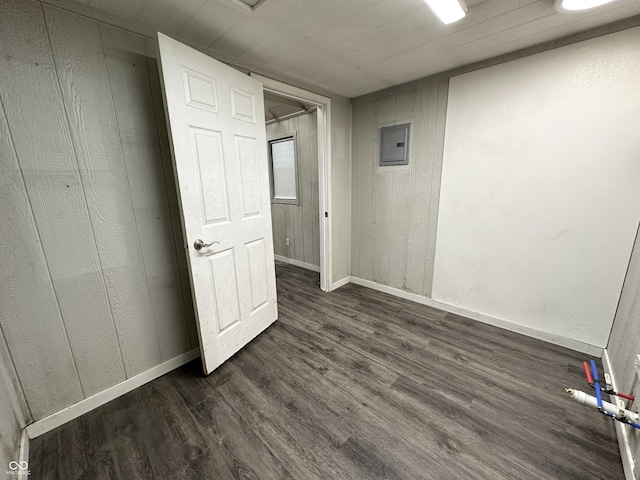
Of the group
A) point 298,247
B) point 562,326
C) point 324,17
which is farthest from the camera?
point 298,247

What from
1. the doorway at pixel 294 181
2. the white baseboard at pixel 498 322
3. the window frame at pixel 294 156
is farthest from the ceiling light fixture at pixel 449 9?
the window frame at pixel 294 156

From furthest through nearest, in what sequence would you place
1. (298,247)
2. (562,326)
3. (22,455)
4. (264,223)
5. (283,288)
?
(298,247) → (283,288) → (264,223) → (562,326) → (22,455)

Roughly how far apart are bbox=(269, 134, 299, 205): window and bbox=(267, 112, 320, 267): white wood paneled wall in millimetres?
88

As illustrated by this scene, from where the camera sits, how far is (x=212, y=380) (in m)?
1.72

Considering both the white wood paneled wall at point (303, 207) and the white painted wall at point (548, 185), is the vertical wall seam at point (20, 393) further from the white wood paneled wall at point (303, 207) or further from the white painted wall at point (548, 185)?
the white painted wall at point (548, 185)

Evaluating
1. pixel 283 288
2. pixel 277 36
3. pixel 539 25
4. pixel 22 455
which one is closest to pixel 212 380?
pixel 22 455

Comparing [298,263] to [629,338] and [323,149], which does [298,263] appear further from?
[629,338]

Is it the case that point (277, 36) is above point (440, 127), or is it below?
above

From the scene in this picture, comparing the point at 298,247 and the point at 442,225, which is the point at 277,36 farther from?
the point at 298,247

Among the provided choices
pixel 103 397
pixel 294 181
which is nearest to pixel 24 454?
pixel 103 397

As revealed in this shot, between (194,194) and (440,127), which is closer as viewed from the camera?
(194,194)

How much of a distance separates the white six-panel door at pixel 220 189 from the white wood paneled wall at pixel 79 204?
0.84 feet

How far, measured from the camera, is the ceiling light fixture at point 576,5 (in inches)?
52.2

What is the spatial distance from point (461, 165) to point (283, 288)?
238 centimetres
